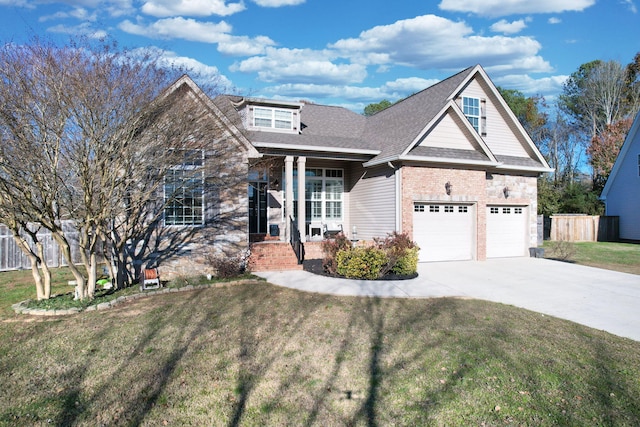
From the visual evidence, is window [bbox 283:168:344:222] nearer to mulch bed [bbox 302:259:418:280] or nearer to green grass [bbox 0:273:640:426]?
mulch bed [bbox 302:259:418:280]

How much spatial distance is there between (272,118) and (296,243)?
5.59 m

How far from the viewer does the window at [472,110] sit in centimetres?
1655

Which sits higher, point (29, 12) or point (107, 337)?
point (29, 12)

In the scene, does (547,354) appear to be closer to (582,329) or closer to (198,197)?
(582,329)

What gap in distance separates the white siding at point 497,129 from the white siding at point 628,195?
11.8 m

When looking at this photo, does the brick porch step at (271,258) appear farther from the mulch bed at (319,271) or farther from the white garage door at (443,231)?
the white garage door at (443,231)

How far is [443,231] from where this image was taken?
1519cm

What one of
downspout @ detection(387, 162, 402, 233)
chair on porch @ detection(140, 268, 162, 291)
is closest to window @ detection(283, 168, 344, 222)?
downspout @ detection(387, 162, 402, 233)

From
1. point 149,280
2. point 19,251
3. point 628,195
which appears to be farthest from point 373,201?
point 628,195

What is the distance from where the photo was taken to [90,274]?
8688mm

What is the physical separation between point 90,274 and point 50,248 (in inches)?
286

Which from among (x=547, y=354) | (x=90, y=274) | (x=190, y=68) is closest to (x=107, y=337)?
(x=90, y=274)

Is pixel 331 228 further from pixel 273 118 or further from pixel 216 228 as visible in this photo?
pixel 216 228

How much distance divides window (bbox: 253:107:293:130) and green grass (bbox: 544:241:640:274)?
499 inches
